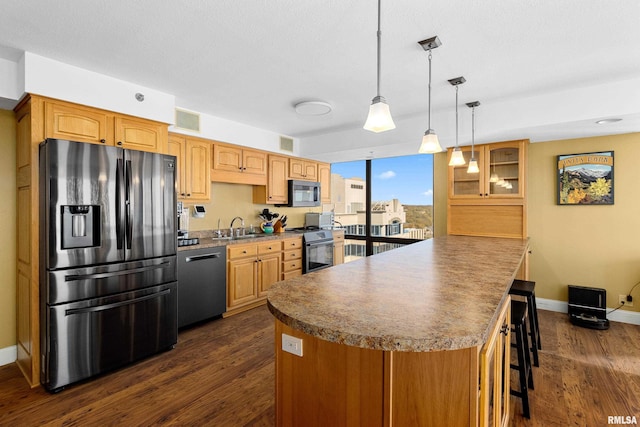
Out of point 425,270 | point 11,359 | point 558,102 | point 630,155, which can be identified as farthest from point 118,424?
point 630,155

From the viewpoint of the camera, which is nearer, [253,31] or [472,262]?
[253,31]

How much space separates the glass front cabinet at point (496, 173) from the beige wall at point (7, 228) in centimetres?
468

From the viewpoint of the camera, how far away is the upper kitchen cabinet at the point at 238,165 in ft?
12.5

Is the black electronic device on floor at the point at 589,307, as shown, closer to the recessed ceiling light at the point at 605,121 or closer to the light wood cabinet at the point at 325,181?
the recessed ceiling light at the point at 605,121

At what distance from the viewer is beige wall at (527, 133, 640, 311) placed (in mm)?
3371

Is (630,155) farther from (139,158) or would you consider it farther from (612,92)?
(139,158)

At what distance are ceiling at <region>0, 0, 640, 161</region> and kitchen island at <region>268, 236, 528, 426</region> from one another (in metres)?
1.53

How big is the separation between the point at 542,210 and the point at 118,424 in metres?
4.65

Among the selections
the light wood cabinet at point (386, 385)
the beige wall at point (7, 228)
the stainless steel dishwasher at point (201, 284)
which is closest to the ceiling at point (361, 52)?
the beige wall at point (7, 228)

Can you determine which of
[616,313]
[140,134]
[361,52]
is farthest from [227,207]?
[616,313]

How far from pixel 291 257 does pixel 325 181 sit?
5.73ft

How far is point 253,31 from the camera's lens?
1.96 meters

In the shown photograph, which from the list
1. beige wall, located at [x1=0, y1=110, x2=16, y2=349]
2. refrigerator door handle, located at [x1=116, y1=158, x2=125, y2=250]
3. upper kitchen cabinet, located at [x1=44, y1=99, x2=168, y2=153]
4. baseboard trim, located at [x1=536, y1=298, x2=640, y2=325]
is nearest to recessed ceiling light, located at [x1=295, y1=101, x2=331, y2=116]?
Answer: upper kitchen cabinet, located at [x1=44, y1=99, x2=168, y2=153]

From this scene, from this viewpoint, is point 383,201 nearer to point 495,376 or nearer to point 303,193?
point 303,193
